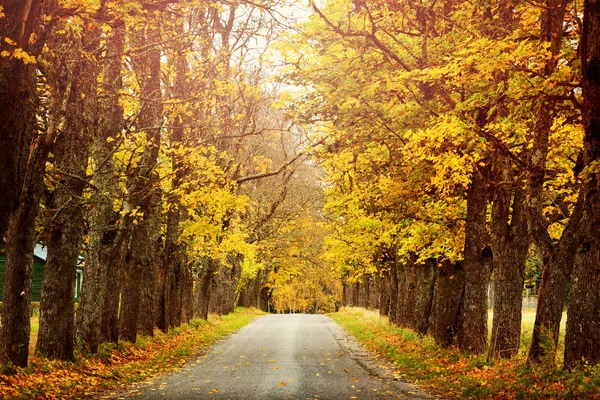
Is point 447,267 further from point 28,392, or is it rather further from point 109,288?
point 28,392

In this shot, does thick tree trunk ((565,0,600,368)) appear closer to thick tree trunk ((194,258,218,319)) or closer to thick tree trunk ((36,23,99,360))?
thick tree trunk ((36,23,99,360))

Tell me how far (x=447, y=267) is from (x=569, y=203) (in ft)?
17.0

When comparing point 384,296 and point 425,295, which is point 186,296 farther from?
point 384,296

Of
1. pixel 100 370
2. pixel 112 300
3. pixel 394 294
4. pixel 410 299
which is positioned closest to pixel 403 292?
pixel 394 294

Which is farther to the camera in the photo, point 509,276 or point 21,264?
point 509,276

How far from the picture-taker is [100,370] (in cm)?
1455

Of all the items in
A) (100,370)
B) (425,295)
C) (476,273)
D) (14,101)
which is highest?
(14,101)

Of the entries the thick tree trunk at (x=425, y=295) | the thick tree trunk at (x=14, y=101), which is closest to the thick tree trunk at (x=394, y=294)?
the thick tree trunk at (x=425, y=295)

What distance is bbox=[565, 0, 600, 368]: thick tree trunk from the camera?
10.3 meters

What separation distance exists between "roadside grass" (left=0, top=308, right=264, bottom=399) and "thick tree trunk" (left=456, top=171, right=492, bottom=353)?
8135 millimetres

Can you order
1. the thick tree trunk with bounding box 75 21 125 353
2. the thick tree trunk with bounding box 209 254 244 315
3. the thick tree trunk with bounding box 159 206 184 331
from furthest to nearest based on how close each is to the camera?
the thick tree trunk with bounding box 209 254 244 315 < the thick tree trunk with bounding box 159 206 184 331 < the thick tree trunk with bounding box 75 21 125 353

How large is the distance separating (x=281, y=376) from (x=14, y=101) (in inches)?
365

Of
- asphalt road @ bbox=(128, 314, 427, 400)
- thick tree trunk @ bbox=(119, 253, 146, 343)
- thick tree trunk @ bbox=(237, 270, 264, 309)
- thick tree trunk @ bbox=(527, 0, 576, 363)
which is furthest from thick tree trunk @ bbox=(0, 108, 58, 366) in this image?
thick tree trunk @ bbox=(237, 270, 264, 309)

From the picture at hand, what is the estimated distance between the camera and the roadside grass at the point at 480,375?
993 centimetres
